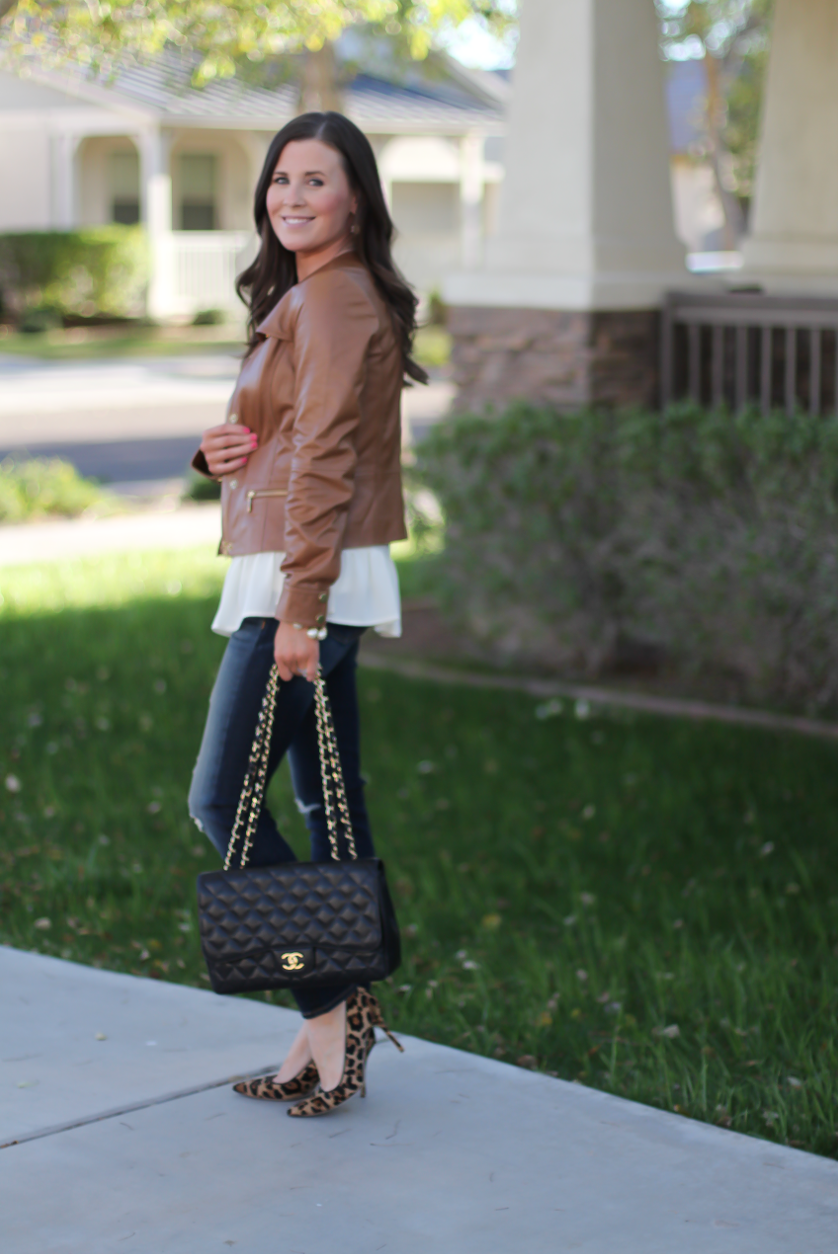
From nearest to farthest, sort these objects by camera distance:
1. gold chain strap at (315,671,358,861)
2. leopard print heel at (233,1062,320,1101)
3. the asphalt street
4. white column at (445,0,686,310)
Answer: gold chain strap at (315,671,358,861)
leopard print heel at (233,1062,320,1101)
white column at (445,0,686,310)
the asphalt street

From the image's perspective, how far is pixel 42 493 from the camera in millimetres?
11898

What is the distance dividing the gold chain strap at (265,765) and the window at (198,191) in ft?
96.2

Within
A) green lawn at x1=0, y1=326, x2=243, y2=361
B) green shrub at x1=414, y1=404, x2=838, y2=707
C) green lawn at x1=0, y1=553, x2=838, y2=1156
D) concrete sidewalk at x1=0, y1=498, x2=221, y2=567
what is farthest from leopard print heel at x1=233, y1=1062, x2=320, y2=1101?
green lawn at x1=0, y1=326, x2=243, y2=361

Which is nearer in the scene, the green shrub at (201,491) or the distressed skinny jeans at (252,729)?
the distressed skinny jeans at (252,729)

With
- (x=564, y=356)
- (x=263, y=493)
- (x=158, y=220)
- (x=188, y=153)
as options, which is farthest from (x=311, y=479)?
(x=188, y=153)

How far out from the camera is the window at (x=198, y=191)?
102ft

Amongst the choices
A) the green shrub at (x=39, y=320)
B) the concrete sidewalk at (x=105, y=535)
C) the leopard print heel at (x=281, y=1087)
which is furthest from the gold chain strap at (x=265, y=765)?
the green shrub at (x=39, y=320)

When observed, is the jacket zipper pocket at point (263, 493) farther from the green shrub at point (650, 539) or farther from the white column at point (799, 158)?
the white column at point (799, 158)

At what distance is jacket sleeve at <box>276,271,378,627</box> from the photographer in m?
2.90

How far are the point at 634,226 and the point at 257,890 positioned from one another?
16.9 feet

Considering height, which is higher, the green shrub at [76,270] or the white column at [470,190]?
the white column at [470,190]

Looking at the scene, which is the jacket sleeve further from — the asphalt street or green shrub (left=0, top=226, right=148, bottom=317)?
green shrub (left=0, top=226, right=148, bottom=317)

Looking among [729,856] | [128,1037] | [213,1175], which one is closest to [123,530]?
[729,856]

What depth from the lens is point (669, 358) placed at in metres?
7.39
